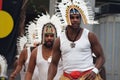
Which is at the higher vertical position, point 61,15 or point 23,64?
point 61,15

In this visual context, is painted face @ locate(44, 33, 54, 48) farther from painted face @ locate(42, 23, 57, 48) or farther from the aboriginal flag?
the aboriginal flag

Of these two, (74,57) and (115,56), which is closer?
(74,57)

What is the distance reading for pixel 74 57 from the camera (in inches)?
253

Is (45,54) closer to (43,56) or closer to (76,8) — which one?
(43,56)

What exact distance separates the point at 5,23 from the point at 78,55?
309 inches

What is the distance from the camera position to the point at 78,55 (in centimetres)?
641

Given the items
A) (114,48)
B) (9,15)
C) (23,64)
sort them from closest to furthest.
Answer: (23,64) < (114,48) < (9,15)

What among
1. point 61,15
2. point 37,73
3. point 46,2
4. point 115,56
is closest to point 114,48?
point 115,56

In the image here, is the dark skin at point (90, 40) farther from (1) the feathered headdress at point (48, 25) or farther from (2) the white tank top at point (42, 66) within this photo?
(1) the feathered headdress at point (48, 25)

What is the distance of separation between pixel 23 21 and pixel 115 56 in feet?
9.03

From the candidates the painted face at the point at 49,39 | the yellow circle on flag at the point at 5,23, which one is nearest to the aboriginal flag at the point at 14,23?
the yellow circle on flag at the point at 5,23

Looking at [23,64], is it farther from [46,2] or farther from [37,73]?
[46,2]

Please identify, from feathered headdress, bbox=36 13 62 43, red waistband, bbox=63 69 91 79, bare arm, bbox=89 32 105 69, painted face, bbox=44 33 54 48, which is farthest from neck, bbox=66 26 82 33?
feathered headdress, bbox=36 13 62 43

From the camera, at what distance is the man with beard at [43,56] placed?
26.7 ft
